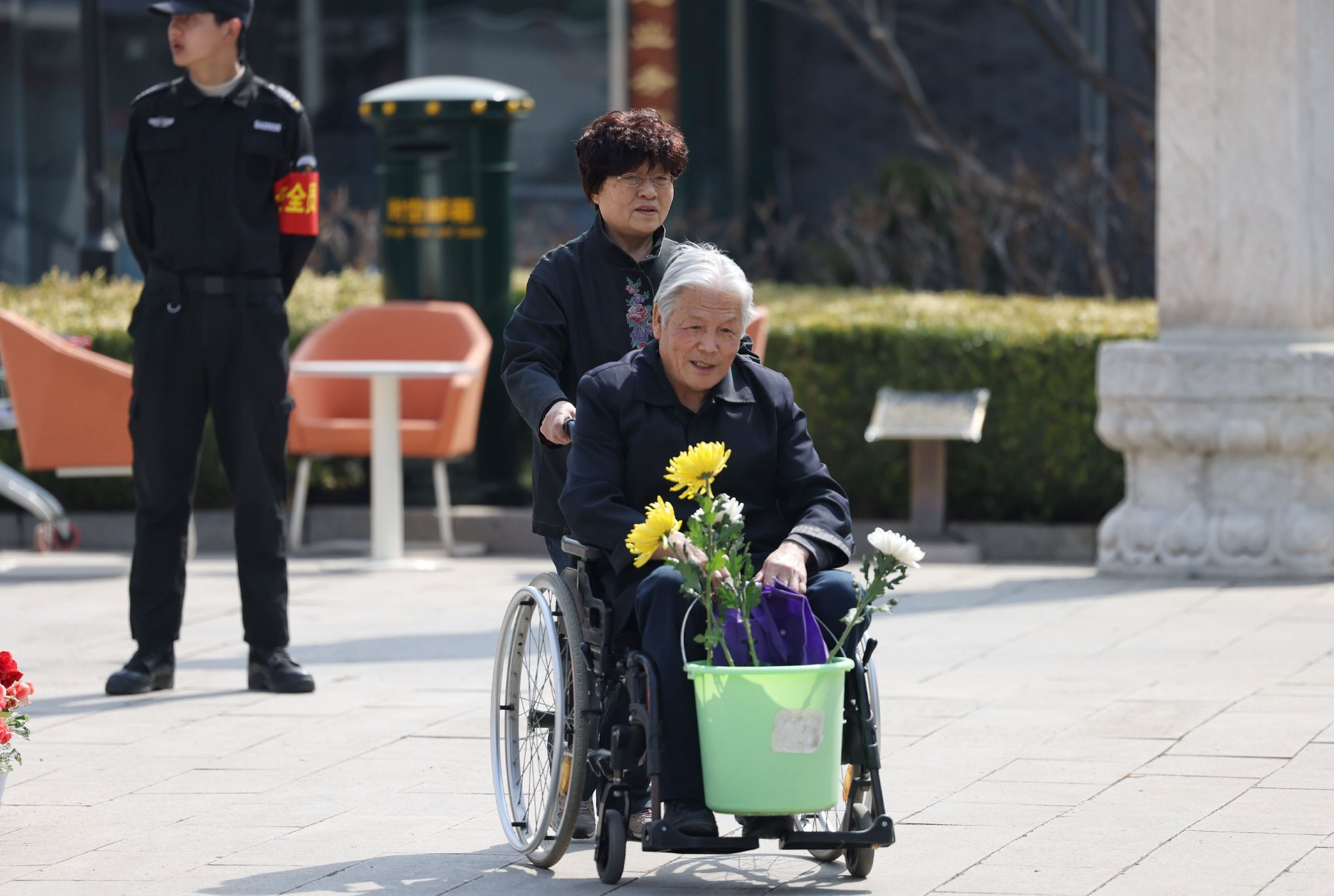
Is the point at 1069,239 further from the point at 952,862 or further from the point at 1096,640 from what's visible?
the point at 952,862

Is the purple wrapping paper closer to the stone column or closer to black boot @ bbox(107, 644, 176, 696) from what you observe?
black boot @ bbox(107, 644, 176, 696)

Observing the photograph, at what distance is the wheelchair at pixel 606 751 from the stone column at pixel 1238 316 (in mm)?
4306

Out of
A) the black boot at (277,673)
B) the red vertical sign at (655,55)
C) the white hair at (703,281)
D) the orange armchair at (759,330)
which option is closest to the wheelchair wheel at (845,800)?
the white hair at (703,281)

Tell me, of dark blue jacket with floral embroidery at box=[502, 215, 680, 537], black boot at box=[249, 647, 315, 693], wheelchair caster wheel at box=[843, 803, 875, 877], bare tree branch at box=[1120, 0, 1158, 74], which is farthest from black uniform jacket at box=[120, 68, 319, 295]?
bare tree branch at box=[1120, 0, 1158, 74]

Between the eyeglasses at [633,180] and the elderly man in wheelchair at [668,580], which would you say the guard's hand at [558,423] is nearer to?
the elderly man in wheelchair at [668,580]

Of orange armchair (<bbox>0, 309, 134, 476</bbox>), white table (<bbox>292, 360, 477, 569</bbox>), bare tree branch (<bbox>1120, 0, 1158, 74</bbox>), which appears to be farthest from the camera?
bare tree branch (<bbox>1120, 0, 1158, 74</bbox>)

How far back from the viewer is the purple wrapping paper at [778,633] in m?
4.09

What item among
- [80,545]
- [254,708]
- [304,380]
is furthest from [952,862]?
[80,545]

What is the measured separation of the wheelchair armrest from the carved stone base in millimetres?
4491

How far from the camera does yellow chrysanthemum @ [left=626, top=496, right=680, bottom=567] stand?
13.5ft

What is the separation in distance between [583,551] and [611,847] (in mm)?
579

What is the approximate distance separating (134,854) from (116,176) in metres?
14.1

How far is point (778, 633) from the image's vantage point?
411 cm

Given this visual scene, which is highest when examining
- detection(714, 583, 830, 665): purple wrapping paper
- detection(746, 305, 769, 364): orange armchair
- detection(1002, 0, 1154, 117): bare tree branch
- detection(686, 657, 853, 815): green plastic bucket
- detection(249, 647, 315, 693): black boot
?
detection(1002, 0, 1154, 117): bare tree branch
